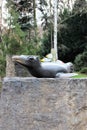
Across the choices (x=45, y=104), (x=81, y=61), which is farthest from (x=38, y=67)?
(x=81, y=61)

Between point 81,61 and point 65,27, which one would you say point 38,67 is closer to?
point 81,61

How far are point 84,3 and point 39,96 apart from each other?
1616 centimetres

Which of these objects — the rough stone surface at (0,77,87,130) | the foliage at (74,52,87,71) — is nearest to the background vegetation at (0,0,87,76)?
the foliage at (74,52,87,71)

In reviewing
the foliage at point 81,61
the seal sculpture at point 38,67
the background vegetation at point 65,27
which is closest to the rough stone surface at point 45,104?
the seal sculpture at point 38,67

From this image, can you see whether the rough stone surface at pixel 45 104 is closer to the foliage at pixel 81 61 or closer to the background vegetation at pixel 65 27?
the background vegetation at pixel 65 27

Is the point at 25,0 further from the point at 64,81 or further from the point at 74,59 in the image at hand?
the point at 64,81

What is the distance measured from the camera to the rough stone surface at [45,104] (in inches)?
99.0

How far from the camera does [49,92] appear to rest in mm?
2529

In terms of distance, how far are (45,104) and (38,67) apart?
297 millimetres

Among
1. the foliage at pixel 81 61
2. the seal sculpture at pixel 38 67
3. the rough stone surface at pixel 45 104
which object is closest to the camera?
the rough stone surface at pixel 45 104

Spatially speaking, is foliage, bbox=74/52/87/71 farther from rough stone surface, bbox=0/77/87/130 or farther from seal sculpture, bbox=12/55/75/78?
rough stone surface, bbox=0/77/87/130

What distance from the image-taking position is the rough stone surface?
2514 mm

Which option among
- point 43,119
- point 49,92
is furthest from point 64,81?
point 43,119

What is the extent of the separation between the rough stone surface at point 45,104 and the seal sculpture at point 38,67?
0.13 metres
